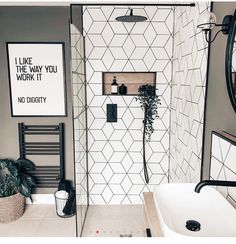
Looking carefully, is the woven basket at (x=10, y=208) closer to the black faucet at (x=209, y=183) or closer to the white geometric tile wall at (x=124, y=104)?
the white geometric tile wall at (x=124, y=104)

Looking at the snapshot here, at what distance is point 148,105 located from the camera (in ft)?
9.86

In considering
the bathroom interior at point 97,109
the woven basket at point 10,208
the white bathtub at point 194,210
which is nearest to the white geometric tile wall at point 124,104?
the bathroom interior at point 97,109

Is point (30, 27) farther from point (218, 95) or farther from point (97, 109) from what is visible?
point (218, 95)

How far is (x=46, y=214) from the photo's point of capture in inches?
119

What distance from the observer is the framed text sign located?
3008 mm

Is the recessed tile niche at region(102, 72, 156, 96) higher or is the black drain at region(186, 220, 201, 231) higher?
the recessed tile niche at region(102, 72, 156, 96)

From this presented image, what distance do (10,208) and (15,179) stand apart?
315 mm

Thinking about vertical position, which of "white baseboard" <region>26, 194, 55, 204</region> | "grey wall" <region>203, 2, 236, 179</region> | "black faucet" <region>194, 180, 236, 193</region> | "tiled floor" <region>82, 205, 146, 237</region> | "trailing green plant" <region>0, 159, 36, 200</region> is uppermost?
"grey wall" <region>203, 2, 236, 179</region>

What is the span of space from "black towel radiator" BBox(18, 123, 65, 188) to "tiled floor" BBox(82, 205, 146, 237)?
609 millimetres

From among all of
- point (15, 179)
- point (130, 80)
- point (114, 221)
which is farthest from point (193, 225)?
point (15, 179)

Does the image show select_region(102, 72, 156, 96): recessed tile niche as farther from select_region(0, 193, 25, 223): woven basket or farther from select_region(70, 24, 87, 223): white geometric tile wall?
select_region(0, 193, 25, 223): woven basket

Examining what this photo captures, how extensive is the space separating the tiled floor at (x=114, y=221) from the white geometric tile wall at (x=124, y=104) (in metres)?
0.12

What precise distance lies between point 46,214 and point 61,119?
113cm

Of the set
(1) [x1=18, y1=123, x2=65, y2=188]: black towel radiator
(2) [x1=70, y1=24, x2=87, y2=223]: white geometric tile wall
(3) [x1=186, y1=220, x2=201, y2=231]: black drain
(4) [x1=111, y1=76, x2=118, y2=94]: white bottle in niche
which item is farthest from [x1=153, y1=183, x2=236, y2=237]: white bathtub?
(1) [x1=18, y1=123, x2=65, y2=188]: black towel radiator
